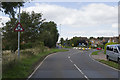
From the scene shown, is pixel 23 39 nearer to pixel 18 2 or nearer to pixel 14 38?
pixel 14 38

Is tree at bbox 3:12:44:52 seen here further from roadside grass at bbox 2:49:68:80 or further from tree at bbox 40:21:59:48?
roadside grass at bbox 2:49:68:80

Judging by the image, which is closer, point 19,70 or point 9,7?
point 9,7

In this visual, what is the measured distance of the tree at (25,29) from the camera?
72.8 feet

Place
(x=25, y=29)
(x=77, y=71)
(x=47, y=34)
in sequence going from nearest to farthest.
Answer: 1. (x=77, y=71)
2. (x=25, y=29)
3. (x=47, y=34)

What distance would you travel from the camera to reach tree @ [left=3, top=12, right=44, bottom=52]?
22203 millimetres

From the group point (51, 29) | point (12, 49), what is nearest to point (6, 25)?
point (12, 49)

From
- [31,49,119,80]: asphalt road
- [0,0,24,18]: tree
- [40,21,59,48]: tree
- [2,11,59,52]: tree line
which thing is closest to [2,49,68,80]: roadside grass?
[31,49,119,80]: asphalt road

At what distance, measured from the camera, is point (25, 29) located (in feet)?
75.7

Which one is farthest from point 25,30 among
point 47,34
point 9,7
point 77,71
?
point 47,34

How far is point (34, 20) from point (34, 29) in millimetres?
1446

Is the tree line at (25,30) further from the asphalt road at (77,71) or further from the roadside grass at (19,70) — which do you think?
the roadside grass at (19,70)

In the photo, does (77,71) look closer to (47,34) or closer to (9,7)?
(9,7)

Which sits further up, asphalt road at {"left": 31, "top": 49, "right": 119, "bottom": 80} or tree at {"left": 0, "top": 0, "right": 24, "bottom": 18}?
tree at {"left": 0, "top": 0, "right": 24, "bottom": 18}

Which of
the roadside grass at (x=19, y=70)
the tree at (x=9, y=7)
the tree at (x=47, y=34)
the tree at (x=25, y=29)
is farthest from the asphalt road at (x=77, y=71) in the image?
the tree at (x=47, y=34)
